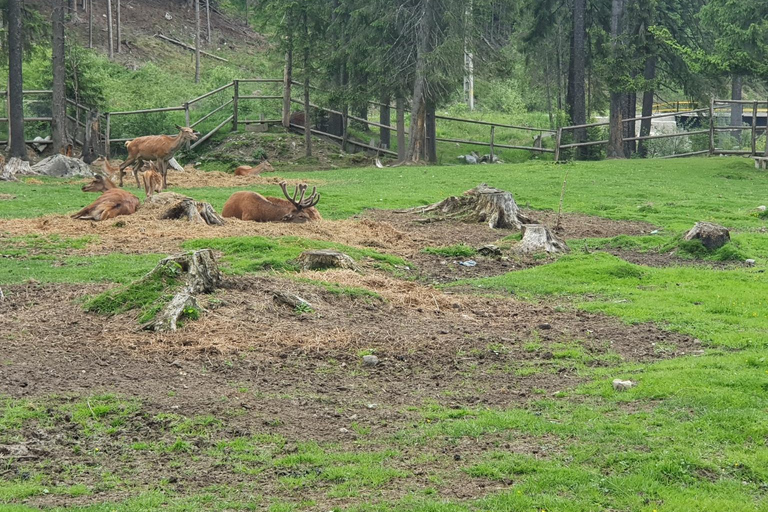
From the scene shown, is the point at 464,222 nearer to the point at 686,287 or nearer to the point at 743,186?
the point at 686,287

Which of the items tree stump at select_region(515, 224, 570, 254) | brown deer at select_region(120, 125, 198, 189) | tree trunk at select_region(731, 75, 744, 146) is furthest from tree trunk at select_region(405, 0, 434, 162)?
tree stump at select_region(515, 224, 570, 254)

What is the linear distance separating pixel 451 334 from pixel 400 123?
983 inches

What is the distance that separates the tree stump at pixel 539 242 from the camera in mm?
14820

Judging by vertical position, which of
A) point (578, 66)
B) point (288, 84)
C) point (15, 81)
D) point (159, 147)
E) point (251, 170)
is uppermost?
point (578, 66)

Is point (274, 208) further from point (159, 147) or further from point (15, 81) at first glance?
point (15, 81)

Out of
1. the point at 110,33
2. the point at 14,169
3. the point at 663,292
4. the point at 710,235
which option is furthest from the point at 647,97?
the point at 663,292

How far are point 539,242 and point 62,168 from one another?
16.9m

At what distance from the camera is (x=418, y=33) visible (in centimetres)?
3231

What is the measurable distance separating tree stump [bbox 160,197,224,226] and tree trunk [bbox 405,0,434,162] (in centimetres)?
1643

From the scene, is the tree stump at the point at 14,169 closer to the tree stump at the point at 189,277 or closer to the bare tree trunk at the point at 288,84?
the bare tree trunk at the point at 288,84

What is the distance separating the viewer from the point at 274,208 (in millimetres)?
17156

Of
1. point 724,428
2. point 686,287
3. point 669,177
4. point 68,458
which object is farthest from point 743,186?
point 68,458

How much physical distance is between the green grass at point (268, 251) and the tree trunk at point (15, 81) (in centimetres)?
1606

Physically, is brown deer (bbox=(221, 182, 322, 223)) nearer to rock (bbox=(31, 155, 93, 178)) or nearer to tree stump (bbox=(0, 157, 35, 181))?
tree stump (bbox=(0, 157, 35, 181))
